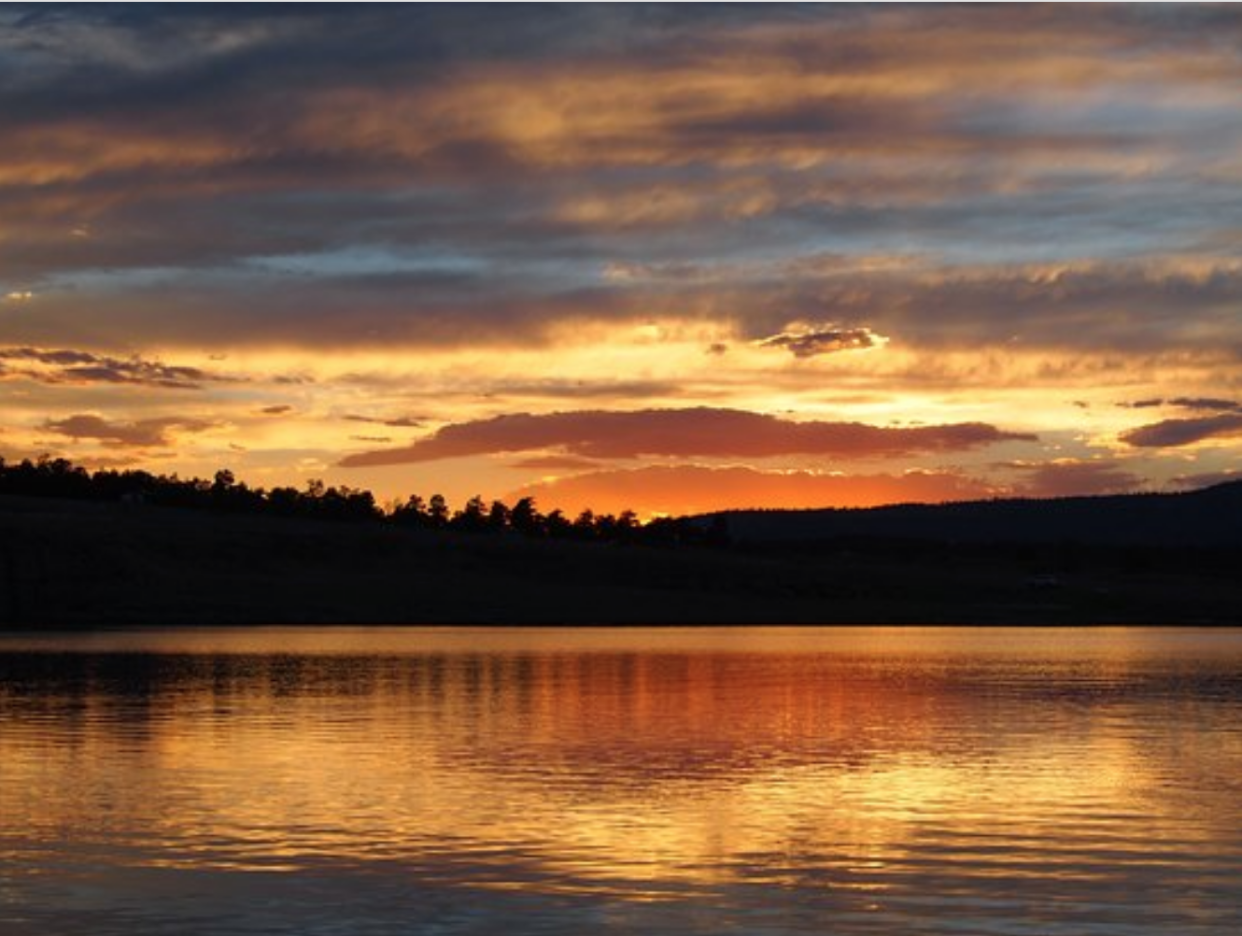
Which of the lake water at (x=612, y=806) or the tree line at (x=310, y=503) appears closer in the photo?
the lake water at (x=612, y=806)

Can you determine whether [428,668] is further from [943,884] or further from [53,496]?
[53,496]

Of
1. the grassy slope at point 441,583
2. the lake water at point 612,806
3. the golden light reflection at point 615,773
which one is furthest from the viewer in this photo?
the grassy slope at point 441,583

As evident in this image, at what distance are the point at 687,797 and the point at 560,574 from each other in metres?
119

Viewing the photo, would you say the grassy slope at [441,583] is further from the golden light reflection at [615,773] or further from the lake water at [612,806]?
the golden light reflection at [615,773]

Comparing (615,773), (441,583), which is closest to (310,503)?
(441,583)

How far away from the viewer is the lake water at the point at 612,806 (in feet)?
74.7

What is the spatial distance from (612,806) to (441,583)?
113 meters

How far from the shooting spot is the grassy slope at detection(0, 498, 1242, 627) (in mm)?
130750

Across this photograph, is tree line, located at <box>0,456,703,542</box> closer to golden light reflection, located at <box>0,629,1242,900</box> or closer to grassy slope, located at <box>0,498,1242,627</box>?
grassy slope, located at <box>0,498,1242,627</box>

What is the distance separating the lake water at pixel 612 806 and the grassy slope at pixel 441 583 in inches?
2634

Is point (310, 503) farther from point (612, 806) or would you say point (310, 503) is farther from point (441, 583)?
point (612, 806)

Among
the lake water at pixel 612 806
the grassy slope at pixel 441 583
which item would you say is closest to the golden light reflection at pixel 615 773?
the lake water at pixel 612 806

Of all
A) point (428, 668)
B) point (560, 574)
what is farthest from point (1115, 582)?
point (428, 668)

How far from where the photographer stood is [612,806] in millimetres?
31234
